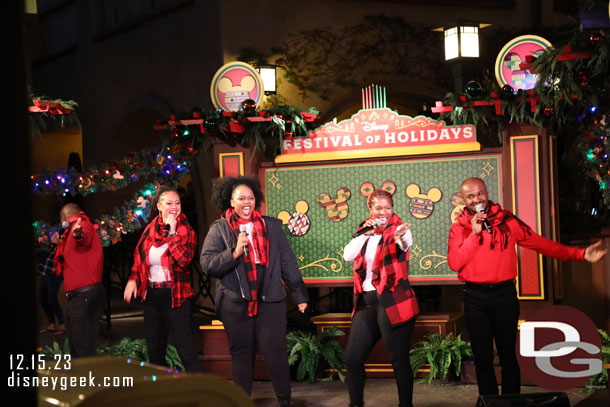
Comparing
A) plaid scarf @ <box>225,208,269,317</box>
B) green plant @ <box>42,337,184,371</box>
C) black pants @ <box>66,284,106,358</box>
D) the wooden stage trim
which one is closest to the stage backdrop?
the wooden stage trim

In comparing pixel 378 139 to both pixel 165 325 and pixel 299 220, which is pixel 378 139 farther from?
pixel 165 325

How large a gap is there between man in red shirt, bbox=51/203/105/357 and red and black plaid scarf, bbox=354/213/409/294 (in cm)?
203

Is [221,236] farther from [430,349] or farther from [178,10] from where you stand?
[178,10]

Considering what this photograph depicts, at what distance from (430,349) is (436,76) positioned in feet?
20.9

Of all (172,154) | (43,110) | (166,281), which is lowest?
(166,281)

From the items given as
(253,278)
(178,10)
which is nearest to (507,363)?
(253,278)

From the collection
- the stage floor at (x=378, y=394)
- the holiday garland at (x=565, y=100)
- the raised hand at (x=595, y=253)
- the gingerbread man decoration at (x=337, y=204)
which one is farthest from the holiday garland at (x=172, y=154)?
the raised hand at (x=595, y=253)

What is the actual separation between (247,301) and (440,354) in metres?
1.90

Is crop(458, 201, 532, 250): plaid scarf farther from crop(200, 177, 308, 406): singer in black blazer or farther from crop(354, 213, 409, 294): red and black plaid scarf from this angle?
crop(200, 177, 308, 406): singer in black blazer

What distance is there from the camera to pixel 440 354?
673cm

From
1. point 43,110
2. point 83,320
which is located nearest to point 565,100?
point 83,320

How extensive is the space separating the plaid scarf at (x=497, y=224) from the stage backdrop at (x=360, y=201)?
1538mm

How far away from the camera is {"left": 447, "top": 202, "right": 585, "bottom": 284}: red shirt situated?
5.31m

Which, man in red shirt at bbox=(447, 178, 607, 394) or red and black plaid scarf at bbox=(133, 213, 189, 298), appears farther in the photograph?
red and black plaid scarf at bbox=(133, 213, 189, 298)
